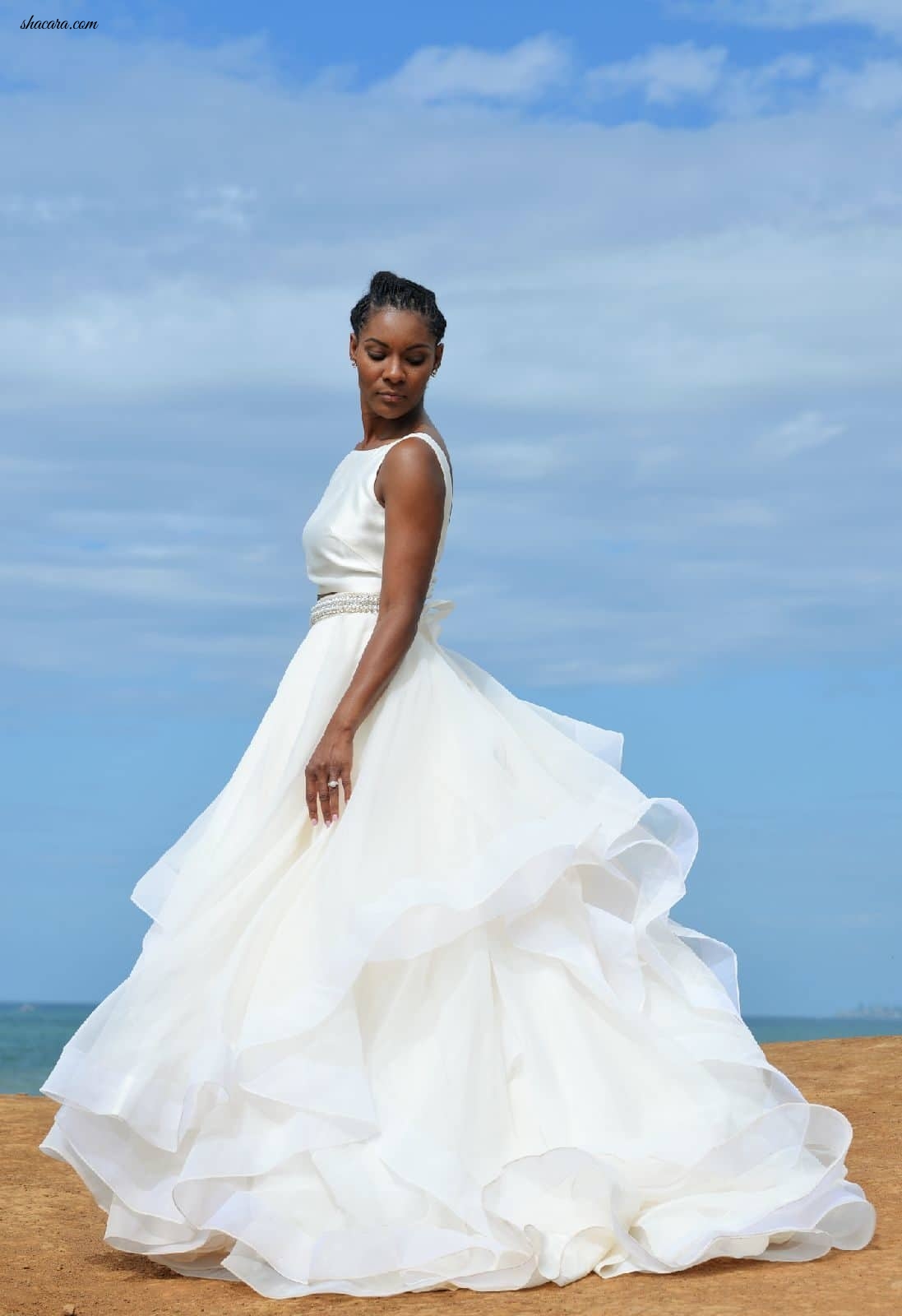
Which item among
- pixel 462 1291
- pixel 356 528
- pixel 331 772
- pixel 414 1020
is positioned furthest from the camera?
pixel 356 528

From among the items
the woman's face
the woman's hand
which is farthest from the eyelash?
the woman's hand

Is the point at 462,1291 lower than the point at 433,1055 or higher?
lower

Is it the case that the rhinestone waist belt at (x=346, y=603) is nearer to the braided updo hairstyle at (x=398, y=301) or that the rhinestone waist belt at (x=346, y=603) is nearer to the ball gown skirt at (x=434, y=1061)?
the ball gown skirt at (x=434, y=1061)

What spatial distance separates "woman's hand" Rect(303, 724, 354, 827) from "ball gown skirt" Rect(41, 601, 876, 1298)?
71 millimetres

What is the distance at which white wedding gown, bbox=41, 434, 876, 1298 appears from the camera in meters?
A: 4.19

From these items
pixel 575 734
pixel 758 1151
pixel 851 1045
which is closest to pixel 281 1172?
pixel 758 1151

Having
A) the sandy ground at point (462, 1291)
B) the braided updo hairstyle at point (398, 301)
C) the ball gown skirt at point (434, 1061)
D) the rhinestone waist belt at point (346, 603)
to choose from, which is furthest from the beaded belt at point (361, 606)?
the sandy ground at point (462, 1291)

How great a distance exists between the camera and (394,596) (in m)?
4.72

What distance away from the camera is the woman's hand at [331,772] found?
182 inches

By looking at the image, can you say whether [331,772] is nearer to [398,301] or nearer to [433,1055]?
[433,1055]

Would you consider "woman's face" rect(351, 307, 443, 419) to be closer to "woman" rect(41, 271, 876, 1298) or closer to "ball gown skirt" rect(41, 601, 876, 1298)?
"woman" rect(41, 271, 876, 1298)

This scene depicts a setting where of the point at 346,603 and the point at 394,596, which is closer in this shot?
the point at 394,596

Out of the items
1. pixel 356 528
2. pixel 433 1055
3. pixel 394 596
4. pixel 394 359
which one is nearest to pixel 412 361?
pixel 394 359

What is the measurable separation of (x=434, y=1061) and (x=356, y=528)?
1761 millimetres
